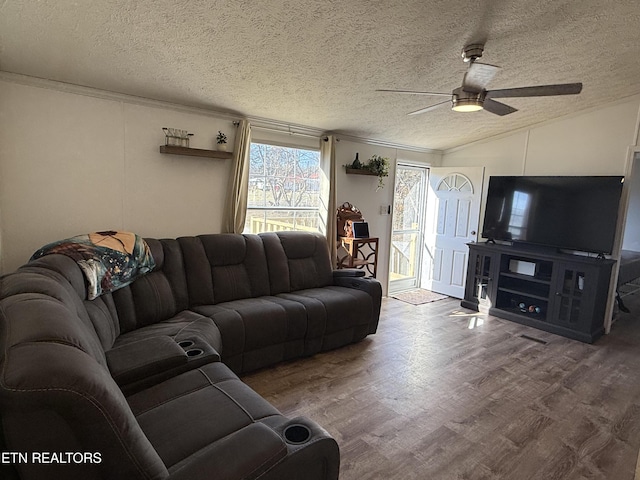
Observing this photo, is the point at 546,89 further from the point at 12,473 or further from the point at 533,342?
the point at 12,473

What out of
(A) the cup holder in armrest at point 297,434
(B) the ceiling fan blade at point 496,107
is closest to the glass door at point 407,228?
(B) the ceiling fan blade at point 496,107

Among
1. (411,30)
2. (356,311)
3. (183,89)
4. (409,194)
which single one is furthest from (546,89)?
(409,194)

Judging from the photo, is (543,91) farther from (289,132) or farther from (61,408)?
(61,408)

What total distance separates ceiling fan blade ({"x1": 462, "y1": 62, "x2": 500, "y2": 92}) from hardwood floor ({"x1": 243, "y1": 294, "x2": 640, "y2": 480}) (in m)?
2.26

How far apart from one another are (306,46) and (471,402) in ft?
9.28

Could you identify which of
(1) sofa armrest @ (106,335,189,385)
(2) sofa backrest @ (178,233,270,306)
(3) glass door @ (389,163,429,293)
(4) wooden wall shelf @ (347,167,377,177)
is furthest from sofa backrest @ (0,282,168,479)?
(3) glass door @ (389,163,429,293)

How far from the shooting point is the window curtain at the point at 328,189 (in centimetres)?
445

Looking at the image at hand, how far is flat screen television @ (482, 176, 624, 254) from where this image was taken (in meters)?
3.93

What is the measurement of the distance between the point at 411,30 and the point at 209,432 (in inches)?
101

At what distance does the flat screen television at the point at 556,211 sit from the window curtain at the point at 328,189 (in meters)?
2.10

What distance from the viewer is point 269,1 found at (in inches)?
77.7

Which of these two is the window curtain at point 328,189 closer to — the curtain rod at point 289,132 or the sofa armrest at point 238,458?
the curtain rod at point 289,132

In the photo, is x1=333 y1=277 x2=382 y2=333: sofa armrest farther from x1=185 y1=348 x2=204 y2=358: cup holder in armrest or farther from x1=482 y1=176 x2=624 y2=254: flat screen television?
x1=482 y1=176 x2=624 y2=254: flat screen television

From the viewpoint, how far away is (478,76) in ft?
7.73
